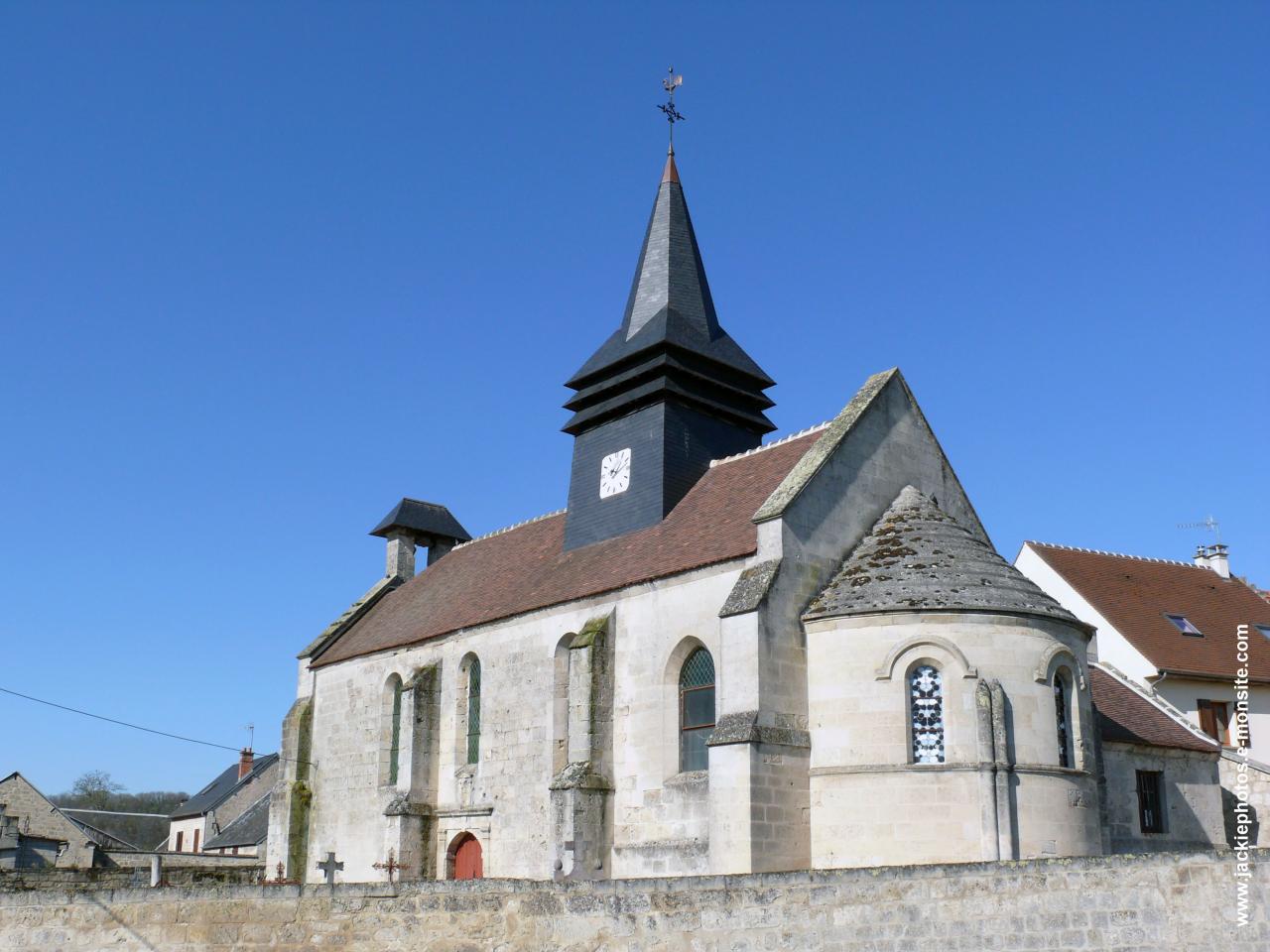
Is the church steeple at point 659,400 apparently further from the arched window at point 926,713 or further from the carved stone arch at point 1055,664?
the carved stone arch at point 1055,664

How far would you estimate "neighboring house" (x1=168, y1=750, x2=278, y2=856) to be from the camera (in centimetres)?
5200

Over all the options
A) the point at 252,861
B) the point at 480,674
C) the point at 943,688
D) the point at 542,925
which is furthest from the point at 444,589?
the point at 542,925

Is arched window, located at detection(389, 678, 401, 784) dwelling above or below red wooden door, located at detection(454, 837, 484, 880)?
above

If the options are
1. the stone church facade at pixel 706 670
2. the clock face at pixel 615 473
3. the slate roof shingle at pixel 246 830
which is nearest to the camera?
the stone church facade at pixel 706 670

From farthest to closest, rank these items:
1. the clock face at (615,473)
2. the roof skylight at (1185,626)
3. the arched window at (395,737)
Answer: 1. the roof skylight at (1185,626)
2. the arched window at (395,737)
3. the clock face at (615,473)

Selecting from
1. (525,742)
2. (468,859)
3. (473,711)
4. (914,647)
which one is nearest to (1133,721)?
(914,647)

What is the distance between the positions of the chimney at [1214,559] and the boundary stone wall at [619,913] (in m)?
26.7

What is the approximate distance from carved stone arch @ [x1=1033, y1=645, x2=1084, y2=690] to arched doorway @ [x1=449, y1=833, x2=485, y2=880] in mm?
11601

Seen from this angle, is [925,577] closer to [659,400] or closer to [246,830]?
[659,400]

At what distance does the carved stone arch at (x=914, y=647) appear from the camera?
17859 millimetres

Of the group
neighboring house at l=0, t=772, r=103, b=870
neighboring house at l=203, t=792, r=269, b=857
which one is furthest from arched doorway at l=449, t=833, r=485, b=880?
neighboring house at l=203, t=792, r=269, b=857

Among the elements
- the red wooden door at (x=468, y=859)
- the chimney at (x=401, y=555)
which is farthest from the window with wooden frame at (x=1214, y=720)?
the chimney at (x=401, y=555)

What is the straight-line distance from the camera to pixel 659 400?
25438mm

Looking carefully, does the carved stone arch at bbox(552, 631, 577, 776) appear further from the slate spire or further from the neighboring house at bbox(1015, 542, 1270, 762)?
the neighboring house at bbox(1015, 542, 1270, 762)
